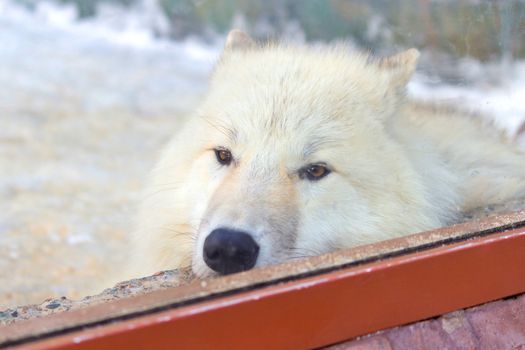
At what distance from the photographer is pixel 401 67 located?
3.12 metres

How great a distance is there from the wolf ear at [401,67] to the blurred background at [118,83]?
16.9 inches

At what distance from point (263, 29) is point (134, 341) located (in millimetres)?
5979

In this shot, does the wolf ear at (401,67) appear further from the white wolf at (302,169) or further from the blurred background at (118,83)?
the blurred background at (118,83)

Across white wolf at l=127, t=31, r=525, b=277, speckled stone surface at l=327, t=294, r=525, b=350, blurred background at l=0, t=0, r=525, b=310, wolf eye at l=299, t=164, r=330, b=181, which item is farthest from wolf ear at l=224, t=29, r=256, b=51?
speckled stone surface at l=327, t=294, r=525, b=350

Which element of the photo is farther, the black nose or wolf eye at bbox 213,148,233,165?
wolf eye at bbox 213,148,233,165

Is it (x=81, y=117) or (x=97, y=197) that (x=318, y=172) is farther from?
(x=81, y=117)

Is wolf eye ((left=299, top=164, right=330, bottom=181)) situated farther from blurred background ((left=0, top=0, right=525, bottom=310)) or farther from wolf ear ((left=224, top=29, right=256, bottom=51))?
blurred background ((left=0, top=0, right=525, bottom=310))

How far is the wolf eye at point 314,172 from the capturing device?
8.95 feet

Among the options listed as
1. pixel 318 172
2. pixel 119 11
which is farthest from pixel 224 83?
pixel 119 11

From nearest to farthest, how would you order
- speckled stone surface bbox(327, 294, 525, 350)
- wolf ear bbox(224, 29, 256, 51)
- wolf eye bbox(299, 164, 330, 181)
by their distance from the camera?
speckled stone surface bbox(327, 294, 525, 350), wolf eye bbox(299, 164, 330, 181), wolf ear bbox(224, 29, 256, 51)

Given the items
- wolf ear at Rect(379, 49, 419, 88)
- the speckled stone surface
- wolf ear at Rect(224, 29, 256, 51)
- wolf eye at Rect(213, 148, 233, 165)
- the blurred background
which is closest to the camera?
the speckled stone surface

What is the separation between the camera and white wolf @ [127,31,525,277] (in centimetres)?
249

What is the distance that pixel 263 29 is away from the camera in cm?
739

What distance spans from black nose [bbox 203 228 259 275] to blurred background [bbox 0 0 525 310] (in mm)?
1136
